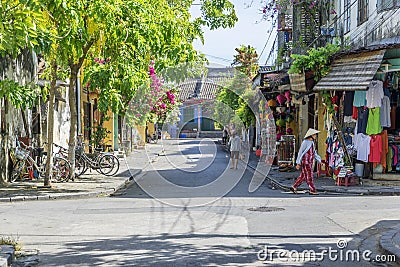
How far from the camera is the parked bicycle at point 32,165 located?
1812 centimetres

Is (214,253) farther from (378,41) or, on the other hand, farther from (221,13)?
(221,13)

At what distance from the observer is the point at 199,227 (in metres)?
10.5

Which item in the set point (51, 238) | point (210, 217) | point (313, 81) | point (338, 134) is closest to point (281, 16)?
point (313, 81)

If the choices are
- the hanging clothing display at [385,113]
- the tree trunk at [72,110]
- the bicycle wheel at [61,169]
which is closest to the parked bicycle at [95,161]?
the bicycle wheel at [61,169]

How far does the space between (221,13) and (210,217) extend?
40.9ft

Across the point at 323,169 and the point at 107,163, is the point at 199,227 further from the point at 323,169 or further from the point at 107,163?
the point at 323,169

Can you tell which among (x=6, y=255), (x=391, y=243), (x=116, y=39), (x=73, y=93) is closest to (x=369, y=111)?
(x=116, y=39)

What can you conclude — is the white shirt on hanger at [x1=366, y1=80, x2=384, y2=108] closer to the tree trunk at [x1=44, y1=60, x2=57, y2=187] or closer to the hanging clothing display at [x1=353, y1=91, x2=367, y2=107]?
the hanging clothing display at [x1=353, y1=91, x2=367, y2=107]

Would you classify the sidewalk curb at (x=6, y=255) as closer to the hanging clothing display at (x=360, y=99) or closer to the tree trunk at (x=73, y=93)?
the tree trunk at (x=73, y=93)

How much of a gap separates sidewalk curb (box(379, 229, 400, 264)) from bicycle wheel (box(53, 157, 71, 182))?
11.7m

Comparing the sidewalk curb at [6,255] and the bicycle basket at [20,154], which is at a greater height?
the bicycle basket at [20,154]

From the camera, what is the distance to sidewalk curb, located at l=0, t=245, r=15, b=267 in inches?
302

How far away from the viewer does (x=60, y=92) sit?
2406 centimetres

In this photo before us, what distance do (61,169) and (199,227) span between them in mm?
9526
